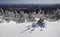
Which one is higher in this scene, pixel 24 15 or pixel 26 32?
pixel 24 15

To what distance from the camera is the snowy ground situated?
2.10 meters

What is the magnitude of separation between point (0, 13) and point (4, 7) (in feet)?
0.29

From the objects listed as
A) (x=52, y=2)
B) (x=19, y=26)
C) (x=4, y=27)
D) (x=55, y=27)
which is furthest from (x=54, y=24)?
(x=4, y=27)

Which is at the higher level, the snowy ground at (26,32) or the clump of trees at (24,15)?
the clump of trees at (24,15)

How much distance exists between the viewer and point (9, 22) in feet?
6.88

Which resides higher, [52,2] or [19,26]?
[52,2]

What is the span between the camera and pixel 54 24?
6.93 ft

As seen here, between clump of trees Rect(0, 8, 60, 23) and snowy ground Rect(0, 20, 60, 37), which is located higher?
clump of trees Rect(0, 8, 60, 23)

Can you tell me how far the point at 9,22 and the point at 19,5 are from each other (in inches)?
9.3

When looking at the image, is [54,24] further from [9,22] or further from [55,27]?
[9,22]

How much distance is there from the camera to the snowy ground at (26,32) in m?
2.10

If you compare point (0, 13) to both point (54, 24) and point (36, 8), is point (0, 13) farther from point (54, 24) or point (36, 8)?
point (54, 24)

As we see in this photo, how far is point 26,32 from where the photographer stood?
2111 millimetres

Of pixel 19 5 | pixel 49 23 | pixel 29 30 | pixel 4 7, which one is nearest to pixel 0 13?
pixel 4 7
